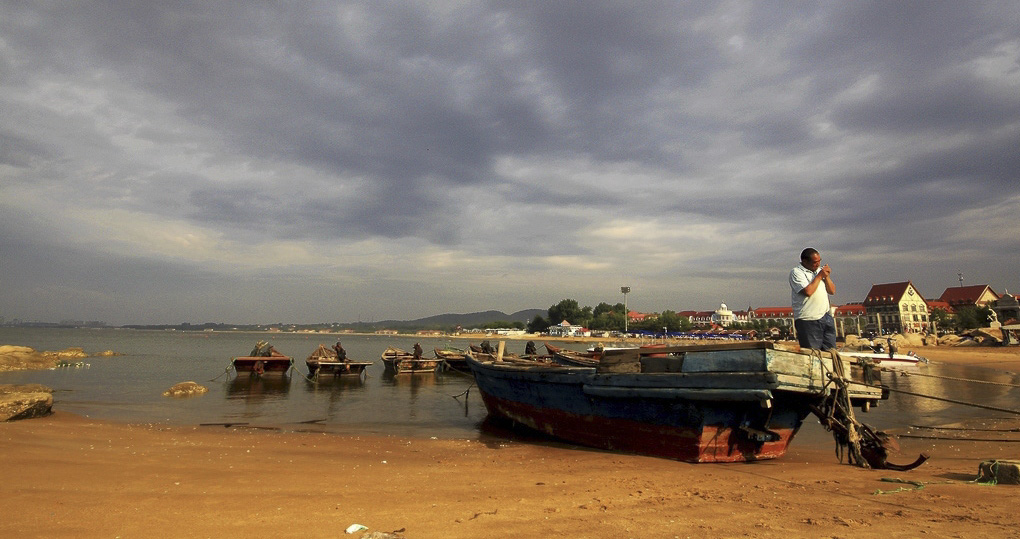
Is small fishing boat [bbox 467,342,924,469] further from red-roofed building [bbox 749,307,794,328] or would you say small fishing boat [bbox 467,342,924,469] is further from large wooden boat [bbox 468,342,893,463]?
red-roofed building [bbox 749,307,794,328]

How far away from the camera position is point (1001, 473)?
6.20 metres

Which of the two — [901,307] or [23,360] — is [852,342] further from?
[23,360]

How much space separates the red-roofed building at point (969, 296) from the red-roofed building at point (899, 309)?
9.13 metres

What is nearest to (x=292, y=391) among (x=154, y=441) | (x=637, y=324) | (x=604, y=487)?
(x=154, y=441)

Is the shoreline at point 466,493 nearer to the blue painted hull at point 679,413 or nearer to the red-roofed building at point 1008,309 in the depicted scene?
the blue painted hull at point 679,413

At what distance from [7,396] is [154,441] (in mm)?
5254

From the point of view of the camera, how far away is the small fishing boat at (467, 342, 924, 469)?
718 centimetres

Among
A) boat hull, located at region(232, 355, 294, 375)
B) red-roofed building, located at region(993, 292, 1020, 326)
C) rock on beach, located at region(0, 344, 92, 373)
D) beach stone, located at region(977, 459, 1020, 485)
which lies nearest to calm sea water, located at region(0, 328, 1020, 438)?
boat hull, located at region(232, 355, 294, 375)

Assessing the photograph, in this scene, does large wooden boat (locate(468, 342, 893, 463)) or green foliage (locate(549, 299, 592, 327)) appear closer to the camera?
large wooden boat (locate(468, 342, 893, 463))

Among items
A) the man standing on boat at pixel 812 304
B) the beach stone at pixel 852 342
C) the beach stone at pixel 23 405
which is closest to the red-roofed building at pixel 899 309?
the beach stone at pixel 852 342

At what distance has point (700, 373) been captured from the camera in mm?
7742

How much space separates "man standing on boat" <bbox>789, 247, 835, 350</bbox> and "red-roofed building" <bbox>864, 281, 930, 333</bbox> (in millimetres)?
109063

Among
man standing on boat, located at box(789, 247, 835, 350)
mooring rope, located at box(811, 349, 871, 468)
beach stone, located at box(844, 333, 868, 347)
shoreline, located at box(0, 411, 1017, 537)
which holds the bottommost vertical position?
beach stone, located at box(844, 333, 868, 347)

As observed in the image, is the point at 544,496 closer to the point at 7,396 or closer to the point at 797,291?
the point at 797,291
